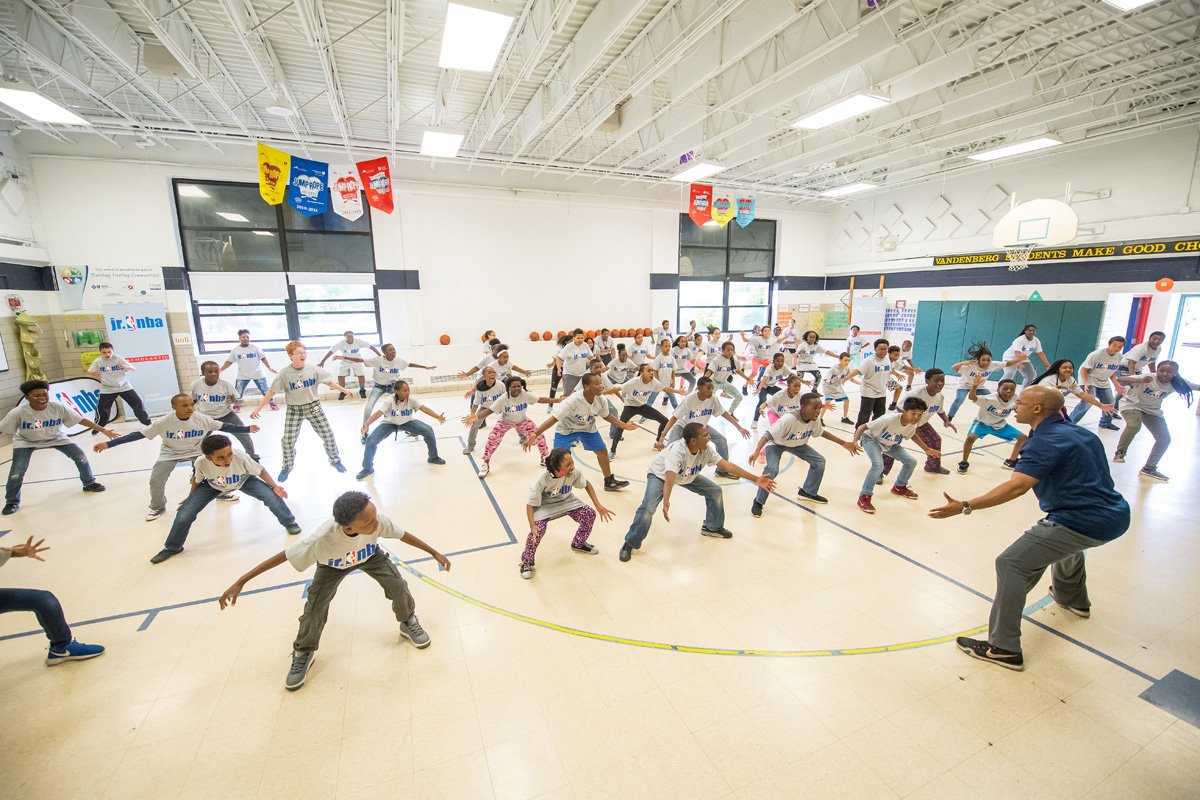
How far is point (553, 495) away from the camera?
4.79 metres

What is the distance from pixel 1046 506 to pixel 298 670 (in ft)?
17.7

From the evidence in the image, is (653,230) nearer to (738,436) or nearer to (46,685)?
(738,436)

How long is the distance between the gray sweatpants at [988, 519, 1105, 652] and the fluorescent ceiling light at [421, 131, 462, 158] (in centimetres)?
1018

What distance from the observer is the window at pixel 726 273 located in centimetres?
1789

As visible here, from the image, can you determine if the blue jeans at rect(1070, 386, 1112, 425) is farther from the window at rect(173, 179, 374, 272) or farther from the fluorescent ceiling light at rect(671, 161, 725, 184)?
the window at rect(173, 179, 374, 272)

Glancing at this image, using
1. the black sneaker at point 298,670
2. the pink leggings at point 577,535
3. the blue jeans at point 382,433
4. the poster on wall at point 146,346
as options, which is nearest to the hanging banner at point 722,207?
the blue jeans at point 382,433

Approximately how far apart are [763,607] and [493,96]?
34.1 ft

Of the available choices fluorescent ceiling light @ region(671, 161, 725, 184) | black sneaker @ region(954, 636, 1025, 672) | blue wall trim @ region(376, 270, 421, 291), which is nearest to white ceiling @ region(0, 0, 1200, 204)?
fluorescent ceiling light @ region(671, 161, 725, 184)

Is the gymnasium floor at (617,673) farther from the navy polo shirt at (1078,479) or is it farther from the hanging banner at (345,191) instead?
the hanging banner at (345,191)

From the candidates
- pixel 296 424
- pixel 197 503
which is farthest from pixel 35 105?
pixel 197 503

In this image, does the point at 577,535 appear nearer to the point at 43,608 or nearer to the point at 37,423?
the point at 43,608

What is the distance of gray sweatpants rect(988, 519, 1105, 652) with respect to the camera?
3.41 metres

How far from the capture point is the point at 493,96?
9.97 m

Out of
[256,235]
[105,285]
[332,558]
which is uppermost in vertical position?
[256,235]
